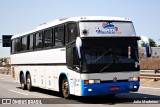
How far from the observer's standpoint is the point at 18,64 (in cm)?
2380

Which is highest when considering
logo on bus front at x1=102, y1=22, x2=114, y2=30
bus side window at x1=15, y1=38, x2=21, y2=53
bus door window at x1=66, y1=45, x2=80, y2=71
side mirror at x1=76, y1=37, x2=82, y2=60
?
logo on bus front at x1=102, y1=22, x2=114, y2=30

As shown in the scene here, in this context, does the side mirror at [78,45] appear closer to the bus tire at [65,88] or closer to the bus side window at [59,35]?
the bus side window at [59,35]

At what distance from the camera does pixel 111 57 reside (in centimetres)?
1407

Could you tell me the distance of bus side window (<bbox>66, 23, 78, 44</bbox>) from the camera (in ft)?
47.6

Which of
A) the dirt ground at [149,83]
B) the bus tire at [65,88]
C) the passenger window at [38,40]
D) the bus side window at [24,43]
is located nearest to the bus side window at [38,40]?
the passenger window at [38,40]

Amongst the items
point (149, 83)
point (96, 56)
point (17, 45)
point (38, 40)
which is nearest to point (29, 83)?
point (17, 45)

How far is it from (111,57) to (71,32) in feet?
6.43

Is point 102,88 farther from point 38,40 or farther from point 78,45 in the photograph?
point 38,40

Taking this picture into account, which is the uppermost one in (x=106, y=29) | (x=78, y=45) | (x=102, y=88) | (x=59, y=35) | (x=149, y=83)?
(x=106, y=29)

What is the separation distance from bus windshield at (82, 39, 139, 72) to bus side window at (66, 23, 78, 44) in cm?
90

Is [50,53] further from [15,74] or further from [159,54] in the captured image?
[159,54]

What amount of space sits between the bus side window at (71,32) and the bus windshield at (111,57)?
90cm

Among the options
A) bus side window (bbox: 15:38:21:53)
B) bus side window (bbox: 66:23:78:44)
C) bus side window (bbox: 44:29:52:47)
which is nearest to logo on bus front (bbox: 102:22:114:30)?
bus side window (bbox: 66:23:78:44)

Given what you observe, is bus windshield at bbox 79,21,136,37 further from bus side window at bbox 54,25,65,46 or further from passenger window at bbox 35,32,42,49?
passenger window at bbox 35,32,42,49
